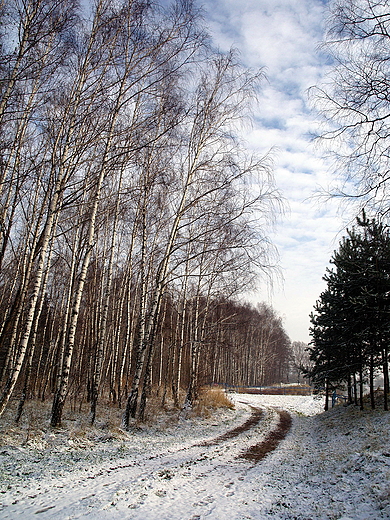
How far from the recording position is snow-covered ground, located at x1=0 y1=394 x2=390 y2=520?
11.9 ft

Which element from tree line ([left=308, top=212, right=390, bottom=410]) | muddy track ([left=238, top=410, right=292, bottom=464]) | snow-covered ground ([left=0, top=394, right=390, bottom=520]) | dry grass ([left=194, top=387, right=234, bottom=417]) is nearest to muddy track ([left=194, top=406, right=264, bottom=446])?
snow-covered ground ([left=0, top=394, right=390, bottom=520])

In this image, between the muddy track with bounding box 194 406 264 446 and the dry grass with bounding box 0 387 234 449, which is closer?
the dry grass with bounding box 0 387 234 449

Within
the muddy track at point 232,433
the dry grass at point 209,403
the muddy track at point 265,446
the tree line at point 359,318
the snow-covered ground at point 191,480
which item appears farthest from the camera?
the dry grass at point 209,403

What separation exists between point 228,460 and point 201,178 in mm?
7334

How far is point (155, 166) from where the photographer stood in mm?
9953

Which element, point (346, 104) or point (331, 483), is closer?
point (331, 483)

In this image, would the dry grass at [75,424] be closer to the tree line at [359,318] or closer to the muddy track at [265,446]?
the muddy track at [265,446]

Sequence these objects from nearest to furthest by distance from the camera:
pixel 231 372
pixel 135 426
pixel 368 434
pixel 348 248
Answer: pixel 368 434 → pixel 135 426 → pixel 348 248 → pixel 231 372

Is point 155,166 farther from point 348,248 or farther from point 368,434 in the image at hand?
point 368,434

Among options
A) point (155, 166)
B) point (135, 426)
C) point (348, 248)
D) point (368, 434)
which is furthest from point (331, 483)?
point (348, 248)

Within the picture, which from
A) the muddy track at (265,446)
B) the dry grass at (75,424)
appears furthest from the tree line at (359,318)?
the dry grass at (75,424)

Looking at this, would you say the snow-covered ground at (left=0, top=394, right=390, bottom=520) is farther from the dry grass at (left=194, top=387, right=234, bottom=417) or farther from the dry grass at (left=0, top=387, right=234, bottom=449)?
the dry grass at (left=194, top=387, right=234, bottom=417)

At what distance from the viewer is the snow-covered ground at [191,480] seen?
3.64 meters

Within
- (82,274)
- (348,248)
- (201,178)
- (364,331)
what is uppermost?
(201,178)
